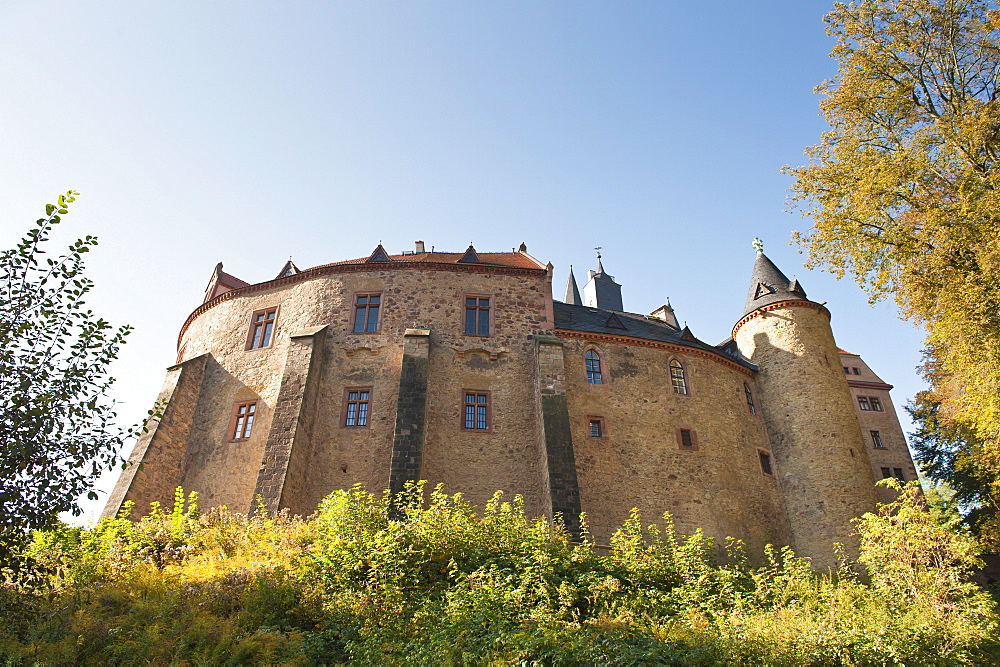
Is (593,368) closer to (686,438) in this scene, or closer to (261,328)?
(686,438)

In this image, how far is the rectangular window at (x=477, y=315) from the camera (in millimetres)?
22866

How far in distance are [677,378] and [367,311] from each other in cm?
1145

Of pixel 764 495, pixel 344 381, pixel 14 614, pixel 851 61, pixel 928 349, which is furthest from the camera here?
pixel 928 349

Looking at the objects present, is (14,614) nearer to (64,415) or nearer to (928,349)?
(64,415)

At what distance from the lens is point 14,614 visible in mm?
8172

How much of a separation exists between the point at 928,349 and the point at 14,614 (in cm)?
2843

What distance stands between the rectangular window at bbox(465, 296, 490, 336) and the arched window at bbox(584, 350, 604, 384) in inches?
149

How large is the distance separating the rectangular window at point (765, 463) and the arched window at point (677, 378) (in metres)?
3.78

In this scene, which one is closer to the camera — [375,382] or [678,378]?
[375,382]

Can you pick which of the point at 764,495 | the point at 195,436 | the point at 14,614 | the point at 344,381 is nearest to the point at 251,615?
the point at 14,614

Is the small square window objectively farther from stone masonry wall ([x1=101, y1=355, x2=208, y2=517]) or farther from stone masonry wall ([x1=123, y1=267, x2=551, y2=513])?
stone masonry wall ([x1=101, y1=355, x2=208, y2=517])

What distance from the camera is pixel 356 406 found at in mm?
21031

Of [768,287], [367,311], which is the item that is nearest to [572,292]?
[768,287]

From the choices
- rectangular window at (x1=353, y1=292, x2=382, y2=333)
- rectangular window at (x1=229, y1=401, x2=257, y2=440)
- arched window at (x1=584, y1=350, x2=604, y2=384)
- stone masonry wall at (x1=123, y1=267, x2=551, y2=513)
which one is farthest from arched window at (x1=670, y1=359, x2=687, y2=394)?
rectangular window at (x1=229, y1=401, x2=257, y2=440)
